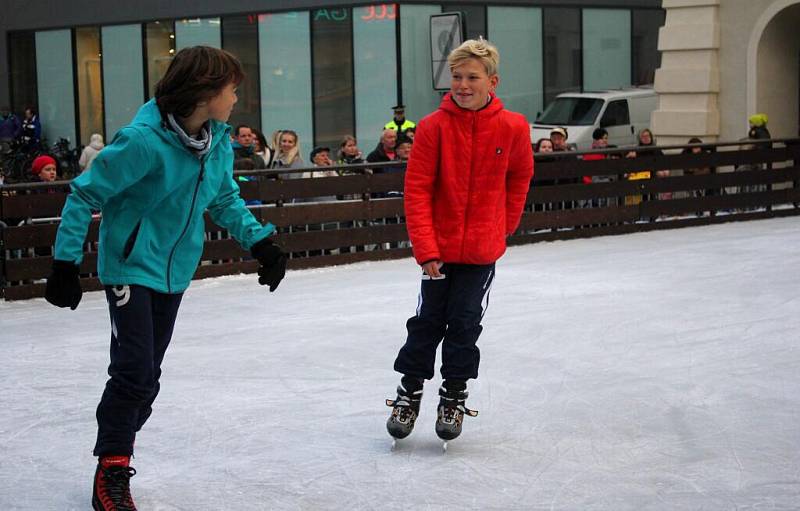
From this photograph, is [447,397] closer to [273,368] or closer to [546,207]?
[273,368]

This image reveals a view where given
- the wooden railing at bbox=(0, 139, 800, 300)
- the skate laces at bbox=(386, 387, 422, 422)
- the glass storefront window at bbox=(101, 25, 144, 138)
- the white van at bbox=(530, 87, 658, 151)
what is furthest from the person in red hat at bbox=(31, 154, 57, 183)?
the glass storefront window at bbox=(101, 25, 144, 138)

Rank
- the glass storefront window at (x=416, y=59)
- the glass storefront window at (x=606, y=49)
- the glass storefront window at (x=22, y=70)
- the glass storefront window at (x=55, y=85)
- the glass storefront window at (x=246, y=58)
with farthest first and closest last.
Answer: the glass storefront window at (x=22, y=70)
the glass storefront window at (x=55, y=85)
the glass storefront window at (x=606, y=49)
the glass storefront window at (x=246, y=58)
the glass storefront window at (x=416, y=59)

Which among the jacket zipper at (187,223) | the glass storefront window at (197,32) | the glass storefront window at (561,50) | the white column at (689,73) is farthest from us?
the glass storefront window at (197,32)

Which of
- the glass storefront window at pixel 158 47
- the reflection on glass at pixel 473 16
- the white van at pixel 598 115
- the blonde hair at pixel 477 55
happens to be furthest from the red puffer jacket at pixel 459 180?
the glass storefront window at pixel 158 47

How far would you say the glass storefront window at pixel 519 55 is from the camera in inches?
985

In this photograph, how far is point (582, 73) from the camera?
2634cm

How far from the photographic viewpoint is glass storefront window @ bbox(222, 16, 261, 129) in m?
25.4

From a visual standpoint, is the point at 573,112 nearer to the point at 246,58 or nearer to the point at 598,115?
the point at 598,115

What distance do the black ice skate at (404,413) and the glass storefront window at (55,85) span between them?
2434cm

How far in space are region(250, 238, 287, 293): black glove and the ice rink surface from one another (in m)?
0.79

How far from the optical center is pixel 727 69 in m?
20.5

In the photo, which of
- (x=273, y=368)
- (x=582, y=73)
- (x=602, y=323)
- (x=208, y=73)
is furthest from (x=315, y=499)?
(x=582, y=73)

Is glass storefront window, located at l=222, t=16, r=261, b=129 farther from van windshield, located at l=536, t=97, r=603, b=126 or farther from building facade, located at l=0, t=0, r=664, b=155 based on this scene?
van windshield, located at l=536, t=97, r=603, b=126

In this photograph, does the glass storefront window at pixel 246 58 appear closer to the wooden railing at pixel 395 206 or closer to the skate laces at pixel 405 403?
the wooden railing at pixel 395 206
